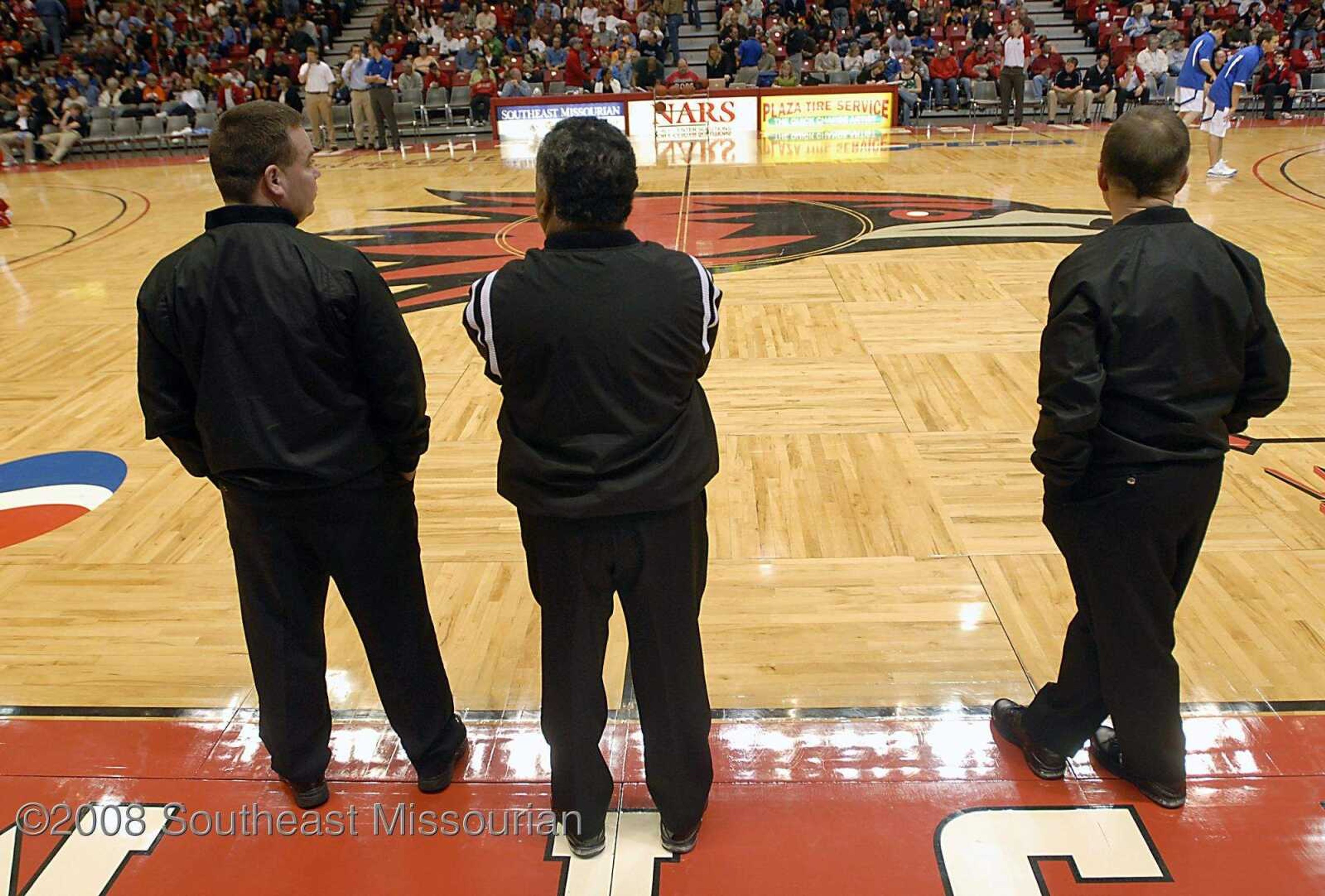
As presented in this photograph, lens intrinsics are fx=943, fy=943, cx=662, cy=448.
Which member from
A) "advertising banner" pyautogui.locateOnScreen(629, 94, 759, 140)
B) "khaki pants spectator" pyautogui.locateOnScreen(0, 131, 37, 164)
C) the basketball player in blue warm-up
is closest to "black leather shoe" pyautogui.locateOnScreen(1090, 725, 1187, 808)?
the basketball player in blue warm-up

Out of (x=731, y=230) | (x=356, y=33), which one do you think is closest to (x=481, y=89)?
(x=356, y=33)

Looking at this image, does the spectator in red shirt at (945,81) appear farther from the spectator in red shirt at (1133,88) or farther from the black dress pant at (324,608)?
the black dress pant at (324,608)

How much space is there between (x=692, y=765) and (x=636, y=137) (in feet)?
51.1

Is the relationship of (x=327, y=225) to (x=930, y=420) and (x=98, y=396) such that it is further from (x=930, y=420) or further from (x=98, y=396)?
(x=930, y=420)

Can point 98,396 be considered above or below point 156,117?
below

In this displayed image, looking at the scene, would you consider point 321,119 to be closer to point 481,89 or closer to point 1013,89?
point 481,89

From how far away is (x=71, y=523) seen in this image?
4.07 meters

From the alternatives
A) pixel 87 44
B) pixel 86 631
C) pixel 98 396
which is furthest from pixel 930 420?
pixel 87 44

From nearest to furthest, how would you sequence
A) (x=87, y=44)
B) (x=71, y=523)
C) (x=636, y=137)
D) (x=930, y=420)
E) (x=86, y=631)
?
(x=86, y=631) < (x=71, y=523) < (x=930, y=420) < (x=636, y=137) < (x=87, y=44)

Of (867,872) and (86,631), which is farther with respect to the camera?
(86,631)

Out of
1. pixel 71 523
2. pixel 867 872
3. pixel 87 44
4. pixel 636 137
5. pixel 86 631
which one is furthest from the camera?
pixel 87 44

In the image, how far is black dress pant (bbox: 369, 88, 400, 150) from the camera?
15.5m

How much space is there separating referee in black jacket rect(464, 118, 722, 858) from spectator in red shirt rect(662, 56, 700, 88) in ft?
52.9

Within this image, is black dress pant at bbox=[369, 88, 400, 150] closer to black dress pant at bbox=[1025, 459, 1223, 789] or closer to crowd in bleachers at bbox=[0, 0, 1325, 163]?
crowd in bleachers at bbox=[0, 0, 1325, 163]
